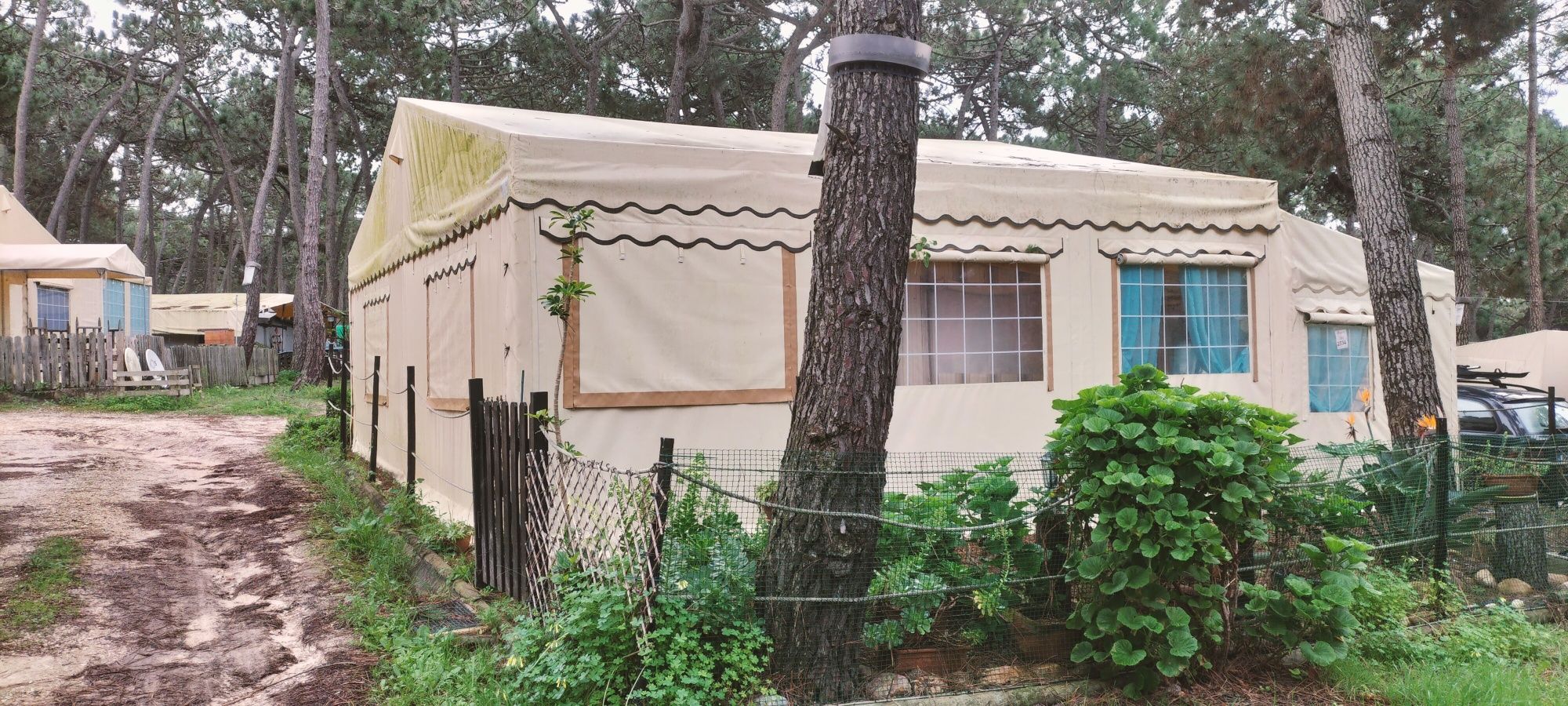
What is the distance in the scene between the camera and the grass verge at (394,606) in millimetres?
3965

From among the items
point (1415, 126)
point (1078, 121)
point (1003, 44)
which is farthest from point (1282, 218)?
point (1078, 121)

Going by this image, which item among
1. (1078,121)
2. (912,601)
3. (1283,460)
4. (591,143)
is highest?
(1078,121)

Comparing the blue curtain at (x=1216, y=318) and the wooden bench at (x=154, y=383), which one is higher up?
the blue curtain at (x=1216, y=318)

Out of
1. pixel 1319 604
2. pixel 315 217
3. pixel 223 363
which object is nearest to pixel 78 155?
pixel 223 363

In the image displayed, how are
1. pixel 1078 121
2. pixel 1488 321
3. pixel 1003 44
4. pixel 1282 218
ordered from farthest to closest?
1. pixel 1488 321
2. pixel 1078 121
3. pixel 1003 44
4. pixel 1282 218

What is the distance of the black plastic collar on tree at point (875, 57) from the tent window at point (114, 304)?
23.5m

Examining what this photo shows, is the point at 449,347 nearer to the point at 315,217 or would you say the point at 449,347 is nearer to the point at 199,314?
the point at 315,217

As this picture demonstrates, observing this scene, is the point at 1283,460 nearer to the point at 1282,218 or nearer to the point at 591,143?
the point at 591,143

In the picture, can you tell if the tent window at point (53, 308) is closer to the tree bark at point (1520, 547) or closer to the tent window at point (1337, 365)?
the tent window at point (1337, 365)

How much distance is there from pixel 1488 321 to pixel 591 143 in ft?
141

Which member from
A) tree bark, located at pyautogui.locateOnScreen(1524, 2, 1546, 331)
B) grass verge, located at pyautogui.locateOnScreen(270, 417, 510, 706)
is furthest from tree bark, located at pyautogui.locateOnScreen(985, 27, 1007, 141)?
grass verge, located at pyautogui.locateOnScreen(270, 417, 510, 706)

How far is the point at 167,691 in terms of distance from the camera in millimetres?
4176

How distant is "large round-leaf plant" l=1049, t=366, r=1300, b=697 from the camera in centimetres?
368

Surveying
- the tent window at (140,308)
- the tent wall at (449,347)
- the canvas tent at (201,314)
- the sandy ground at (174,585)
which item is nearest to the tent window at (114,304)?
the tent window at (140,308)
